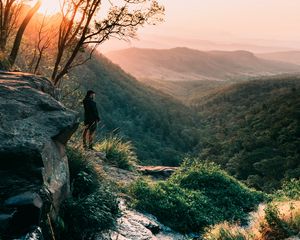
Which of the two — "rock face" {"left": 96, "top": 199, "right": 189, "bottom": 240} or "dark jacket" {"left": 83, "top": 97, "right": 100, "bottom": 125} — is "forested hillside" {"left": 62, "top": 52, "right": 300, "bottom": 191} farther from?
"rock face" {"left": 96, "top": 199, "right": 189, "bottom": 240}

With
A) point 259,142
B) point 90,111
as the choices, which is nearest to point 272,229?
point 90,111

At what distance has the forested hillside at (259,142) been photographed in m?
27.8

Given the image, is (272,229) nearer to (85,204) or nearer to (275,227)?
(275,227)

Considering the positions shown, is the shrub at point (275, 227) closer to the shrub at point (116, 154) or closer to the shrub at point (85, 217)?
the shrub at point (85, 217)

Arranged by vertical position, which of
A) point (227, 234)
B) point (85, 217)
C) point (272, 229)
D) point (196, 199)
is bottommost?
point (196, 199)

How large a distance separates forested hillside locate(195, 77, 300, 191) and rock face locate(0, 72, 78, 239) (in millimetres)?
18068

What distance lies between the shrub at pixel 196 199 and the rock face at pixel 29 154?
158 inches

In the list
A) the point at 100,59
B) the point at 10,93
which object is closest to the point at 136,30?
the point at 10,93

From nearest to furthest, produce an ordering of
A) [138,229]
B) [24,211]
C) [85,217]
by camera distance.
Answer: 1. [24,211]
2. [85,217]
3. [138,229]

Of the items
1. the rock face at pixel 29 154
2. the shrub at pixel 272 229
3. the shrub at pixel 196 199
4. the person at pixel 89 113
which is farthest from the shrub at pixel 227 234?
the person at pixel 89 113

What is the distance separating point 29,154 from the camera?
7.06 metres

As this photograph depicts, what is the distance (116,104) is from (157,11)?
108ft

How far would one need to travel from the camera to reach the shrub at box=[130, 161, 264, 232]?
11.9 m

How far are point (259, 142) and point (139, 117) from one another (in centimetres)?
1741
